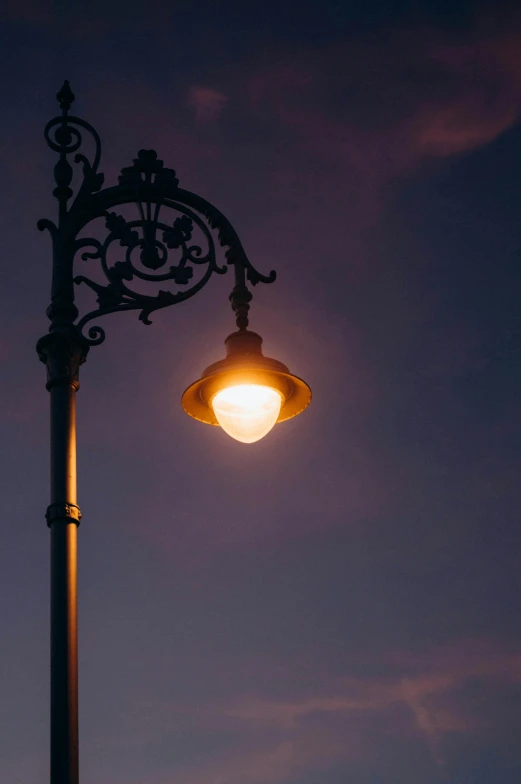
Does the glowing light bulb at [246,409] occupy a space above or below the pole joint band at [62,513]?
above

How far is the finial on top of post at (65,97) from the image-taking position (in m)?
7.99

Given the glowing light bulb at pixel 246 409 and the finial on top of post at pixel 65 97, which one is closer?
the glowing light bulb at pixel 246 409

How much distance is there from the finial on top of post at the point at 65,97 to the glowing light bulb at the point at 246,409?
2350 millimetres

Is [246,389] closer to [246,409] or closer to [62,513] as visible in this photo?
[246,409]

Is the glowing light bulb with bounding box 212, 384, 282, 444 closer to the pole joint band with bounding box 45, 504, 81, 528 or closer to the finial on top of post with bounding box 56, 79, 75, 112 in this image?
the pole joint band with bounding box 45, 504, 81, 528

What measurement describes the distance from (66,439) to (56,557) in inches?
28.4

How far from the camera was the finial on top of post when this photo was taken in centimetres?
799

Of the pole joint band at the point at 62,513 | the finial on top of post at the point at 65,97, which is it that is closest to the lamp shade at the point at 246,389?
the pole joint band at the point at 62,513

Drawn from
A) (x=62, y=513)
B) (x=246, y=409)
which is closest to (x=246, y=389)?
(x=246, y=409)

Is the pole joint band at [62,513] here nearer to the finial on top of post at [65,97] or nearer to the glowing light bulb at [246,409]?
the glowing light bulb at [246,409]

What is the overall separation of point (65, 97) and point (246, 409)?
8.54 ft

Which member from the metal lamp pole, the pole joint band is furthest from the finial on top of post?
the pole joint band

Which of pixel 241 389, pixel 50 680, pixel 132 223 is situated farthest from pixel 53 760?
pixel 132 223

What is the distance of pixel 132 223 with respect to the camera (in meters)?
7.59
